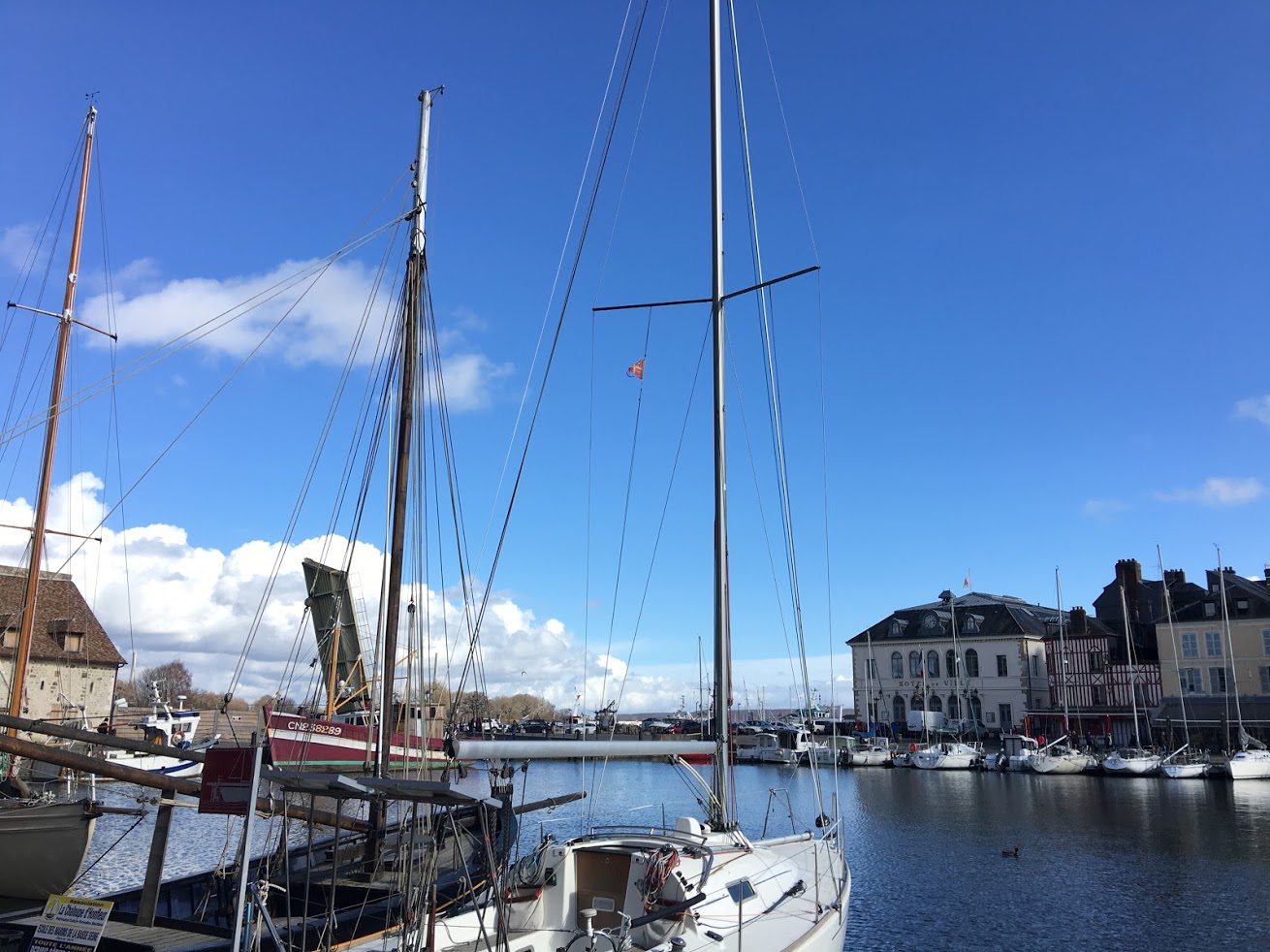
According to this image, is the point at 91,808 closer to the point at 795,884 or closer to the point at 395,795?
the point at 395,795

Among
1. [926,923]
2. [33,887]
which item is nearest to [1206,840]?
[926,923]

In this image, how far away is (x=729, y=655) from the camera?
17.6m

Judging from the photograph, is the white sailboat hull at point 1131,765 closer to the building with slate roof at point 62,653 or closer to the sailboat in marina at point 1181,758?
the sailboat in marina at point 1181,758

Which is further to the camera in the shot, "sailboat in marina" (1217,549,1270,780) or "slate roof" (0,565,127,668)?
"sailboat in marina" (1217,549,1270,780)

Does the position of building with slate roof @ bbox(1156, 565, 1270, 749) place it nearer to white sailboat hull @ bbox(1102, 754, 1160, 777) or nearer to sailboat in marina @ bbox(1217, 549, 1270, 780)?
sailboat in marina @ bbox(1217, 549, 1270, 780)

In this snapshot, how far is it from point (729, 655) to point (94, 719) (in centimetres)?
5785

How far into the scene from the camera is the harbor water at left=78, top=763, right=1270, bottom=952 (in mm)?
22656

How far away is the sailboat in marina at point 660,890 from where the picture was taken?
1236 cm

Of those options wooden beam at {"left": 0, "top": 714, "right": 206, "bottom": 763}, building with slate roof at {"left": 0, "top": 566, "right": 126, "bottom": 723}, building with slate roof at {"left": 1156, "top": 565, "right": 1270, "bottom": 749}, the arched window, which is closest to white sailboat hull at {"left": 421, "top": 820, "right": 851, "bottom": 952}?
wooden beam at {"left": 0, "top": 714, "right": 206, "bottom": 763}

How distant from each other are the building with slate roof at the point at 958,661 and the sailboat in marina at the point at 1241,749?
57.7 ft

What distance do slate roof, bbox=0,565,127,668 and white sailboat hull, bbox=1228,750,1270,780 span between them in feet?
251

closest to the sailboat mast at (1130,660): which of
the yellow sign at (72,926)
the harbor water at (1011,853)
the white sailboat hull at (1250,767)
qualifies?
the white sailboat hull at (1250,767)

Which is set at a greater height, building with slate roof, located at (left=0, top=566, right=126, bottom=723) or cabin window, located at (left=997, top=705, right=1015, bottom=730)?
building with slate roof, located at (left=0, top=566, right=126, bottom=723)

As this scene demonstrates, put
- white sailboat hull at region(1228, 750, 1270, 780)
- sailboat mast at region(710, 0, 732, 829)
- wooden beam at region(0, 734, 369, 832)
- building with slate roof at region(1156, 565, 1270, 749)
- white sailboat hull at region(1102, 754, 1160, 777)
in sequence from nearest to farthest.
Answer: wooden beam at region(0, 734, 369, 832) → sailboat mast at region(710, 0, 732, 829) → white sailboat hull at region(1228, 750, 1270, 780) → white sailboat hull at region(1102, 754, 1160, 777) → building with slate roof at region(1156, 565, 1270, 749)
